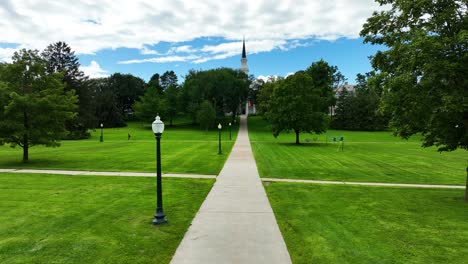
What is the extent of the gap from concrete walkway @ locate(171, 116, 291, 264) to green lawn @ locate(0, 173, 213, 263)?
1.08 ft

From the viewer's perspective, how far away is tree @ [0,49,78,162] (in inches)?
728

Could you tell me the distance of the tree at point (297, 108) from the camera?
122 ft

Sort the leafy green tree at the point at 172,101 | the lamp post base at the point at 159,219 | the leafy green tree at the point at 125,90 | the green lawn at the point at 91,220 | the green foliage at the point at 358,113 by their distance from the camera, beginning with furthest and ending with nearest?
the leafy green tree at the point at 125,90 → the leafy green tree at the point at 172,101 → the green foliage at the point at 358,113 → the lamp post base at the point at 159,219 → the green lawn at the point at 91,220

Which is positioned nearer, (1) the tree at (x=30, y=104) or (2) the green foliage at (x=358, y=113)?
(1) the tree at (x=30, y=104)

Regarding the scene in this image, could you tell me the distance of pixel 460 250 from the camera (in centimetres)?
616

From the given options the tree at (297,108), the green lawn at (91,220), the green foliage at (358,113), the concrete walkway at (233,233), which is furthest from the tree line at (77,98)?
the green foliage at (358,113)

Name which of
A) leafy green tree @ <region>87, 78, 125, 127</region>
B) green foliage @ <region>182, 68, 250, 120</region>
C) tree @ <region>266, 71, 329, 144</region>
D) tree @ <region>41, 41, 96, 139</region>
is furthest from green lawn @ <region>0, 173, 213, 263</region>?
leafy green tree @ <region>87, 78, 125, 127</region>

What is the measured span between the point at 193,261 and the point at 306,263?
197 cm

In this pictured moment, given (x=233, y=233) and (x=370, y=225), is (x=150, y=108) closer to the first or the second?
(x=233, y=233)

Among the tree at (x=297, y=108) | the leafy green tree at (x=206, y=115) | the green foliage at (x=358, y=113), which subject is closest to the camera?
the tree at (x=297, y=108)

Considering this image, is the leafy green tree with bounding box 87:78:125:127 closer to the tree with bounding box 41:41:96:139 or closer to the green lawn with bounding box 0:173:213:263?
the tree with bounding box 41:41:96:139

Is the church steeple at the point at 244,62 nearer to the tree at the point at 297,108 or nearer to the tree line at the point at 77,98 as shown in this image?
the tree line at the point at 77,98

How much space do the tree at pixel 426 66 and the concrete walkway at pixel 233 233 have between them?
17.0ft

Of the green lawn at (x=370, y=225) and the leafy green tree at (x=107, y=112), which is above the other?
the leafy green tree at (x=107, y=112)
